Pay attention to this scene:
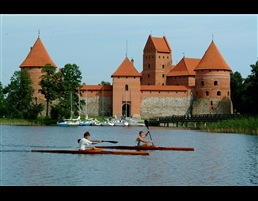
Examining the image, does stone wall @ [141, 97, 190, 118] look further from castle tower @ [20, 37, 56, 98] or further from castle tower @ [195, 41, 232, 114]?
castle tower @ [20, 37, 56, 98]

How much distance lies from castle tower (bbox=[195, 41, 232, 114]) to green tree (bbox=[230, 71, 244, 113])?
77.3 inches

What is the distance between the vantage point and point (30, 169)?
54.6ft

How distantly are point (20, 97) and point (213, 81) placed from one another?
19255 millimetres

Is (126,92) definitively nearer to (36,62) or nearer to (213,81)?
(213,81)

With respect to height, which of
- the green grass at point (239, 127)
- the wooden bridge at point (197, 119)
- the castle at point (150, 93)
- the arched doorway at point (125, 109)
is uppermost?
the castle at point (150, 93)

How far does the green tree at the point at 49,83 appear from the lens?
51.2 metres

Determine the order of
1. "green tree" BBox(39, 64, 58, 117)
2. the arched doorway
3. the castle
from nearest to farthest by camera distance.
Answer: "green tree" BBox(39, 64, 58, 117) → the castle → the arched doorway

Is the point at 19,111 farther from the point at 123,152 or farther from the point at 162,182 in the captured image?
the point at 162,182

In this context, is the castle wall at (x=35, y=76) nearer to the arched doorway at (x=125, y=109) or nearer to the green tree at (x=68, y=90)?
the green tree at (x=68, y=90)

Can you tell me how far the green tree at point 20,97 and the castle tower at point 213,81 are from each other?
17.0 metres

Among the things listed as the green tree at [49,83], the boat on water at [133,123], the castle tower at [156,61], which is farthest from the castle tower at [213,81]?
the green tree at [49,83]

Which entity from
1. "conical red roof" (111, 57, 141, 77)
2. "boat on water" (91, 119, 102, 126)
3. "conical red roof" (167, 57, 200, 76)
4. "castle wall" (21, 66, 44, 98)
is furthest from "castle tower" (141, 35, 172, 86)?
"boat on water" (91, 119, 102, 126)

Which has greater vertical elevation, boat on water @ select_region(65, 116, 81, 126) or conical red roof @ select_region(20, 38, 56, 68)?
conical red roof @ select_region(20, 38, 56, 68)

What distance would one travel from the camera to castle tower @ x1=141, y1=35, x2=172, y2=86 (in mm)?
68744
